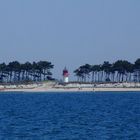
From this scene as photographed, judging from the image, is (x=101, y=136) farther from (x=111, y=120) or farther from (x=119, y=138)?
(x=111, y=120)

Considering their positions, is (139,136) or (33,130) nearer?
(139,136)

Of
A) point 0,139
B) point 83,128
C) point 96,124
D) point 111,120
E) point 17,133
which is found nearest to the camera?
point 0,139

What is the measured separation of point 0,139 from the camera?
173 feet

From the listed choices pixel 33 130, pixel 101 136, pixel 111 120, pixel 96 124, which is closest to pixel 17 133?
pixel 33 130

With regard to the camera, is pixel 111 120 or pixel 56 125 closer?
pixel 56 125

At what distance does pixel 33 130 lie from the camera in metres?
59.6

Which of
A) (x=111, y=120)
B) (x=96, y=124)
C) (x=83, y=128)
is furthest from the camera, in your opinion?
(x=111, y=120)

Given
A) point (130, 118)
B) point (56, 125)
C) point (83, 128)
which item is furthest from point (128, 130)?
point (130, 118)

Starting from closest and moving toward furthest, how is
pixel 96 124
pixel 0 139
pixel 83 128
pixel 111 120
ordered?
pixel 0 139, pixel 83 128, pixel 96 124, pixel 111 120

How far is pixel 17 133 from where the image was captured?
5722 centimetres

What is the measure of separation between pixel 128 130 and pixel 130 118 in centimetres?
1583

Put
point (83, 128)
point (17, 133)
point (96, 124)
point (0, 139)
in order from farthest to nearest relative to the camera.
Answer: point (96, 124), point (83, 128), point (17, 133), point (0, 139)

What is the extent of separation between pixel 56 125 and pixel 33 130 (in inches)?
243

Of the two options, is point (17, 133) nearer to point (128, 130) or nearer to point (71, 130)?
point (71, 130)
